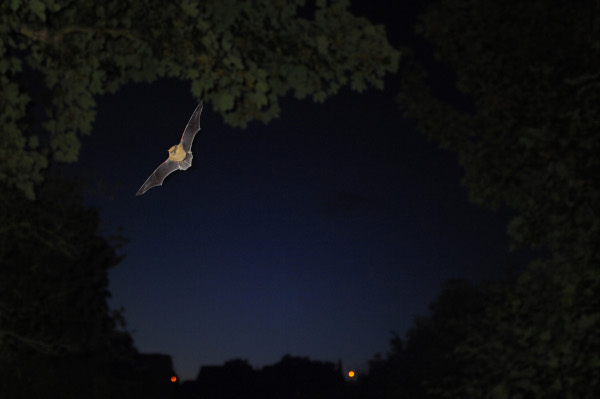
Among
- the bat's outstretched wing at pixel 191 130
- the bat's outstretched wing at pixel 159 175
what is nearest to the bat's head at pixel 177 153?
the bat's outstretched wing at pixel 159 175

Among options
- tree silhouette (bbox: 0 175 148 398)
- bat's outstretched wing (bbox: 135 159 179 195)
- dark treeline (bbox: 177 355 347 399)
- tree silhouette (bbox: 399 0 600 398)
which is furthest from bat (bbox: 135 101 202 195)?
dark treeline (bbox: 177 355 347 399)

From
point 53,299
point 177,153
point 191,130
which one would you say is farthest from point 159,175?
point 53,299

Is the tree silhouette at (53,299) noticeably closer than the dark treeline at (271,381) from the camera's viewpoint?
Yes

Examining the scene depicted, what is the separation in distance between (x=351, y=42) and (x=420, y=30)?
488cm

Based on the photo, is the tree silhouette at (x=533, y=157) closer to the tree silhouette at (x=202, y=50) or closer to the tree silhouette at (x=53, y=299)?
the tree silhouette at (x=202, y=50)

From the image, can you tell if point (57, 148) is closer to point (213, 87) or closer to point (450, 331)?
point (213, 87)

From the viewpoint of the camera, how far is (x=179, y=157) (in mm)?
5980

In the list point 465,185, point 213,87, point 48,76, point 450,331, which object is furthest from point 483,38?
point 450,331

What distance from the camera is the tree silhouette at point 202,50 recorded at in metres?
7.06

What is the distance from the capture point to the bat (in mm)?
6023

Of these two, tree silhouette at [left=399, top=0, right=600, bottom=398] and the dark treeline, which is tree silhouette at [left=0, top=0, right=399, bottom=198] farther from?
the dark treeline

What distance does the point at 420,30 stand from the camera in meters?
11.7

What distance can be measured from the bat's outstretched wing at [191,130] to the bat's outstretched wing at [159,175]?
28 centimetres

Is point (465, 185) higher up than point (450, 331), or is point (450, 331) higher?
point (450, 331)
